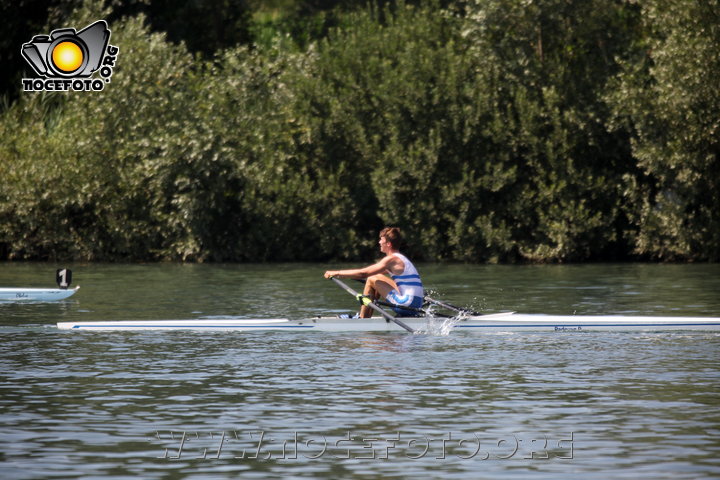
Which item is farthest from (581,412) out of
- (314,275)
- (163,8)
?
(163,8)

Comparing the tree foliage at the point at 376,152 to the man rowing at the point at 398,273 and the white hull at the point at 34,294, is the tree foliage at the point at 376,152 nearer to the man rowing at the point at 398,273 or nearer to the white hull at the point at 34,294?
the white hull at the point at 34,294

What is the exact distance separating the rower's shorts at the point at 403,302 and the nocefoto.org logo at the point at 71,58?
1054 inches

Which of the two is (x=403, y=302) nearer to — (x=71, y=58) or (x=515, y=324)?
(x=515, y=324)

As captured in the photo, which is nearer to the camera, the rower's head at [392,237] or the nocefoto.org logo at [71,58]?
the rower's head at [392,237]

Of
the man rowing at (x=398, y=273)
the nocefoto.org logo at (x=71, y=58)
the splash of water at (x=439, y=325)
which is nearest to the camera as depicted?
the splash of water at (x=439, y=325)

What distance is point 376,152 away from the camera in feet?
147

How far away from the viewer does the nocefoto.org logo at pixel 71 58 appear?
150 ft

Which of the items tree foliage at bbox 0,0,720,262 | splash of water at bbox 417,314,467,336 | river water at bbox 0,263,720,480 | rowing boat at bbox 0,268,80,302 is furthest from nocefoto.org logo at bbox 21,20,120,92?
splash of water at bbox 417,314,467,336

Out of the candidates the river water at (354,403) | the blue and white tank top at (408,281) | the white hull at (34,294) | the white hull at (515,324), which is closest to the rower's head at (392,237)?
the blue and white tank top at (408,281)

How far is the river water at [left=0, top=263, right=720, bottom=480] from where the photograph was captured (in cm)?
1063

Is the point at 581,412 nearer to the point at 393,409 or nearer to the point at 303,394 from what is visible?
the point at 393,409

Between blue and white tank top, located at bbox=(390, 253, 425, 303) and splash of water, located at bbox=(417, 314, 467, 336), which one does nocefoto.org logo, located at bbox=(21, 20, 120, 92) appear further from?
splash of water, located at bbox=(417, 314, 467, 336)

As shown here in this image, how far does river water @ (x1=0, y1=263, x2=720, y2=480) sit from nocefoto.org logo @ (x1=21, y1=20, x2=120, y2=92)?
73.2 ft

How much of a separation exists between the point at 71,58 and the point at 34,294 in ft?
78.9
